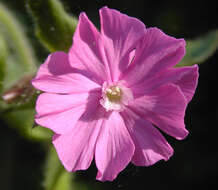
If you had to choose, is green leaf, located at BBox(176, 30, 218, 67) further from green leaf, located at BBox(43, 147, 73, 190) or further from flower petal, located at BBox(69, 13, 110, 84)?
green leaf, located at BBox(43, 147, 73, 190)

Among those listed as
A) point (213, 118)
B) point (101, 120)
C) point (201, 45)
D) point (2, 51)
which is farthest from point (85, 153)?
point (213, 118)

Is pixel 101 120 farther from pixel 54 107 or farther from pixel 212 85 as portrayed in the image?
pixel 212 85

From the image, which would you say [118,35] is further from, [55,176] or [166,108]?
[55,176]

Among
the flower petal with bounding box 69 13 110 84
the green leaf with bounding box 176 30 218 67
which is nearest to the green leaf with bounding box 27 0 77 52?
the flower petal with bounding box 69 13 110 84

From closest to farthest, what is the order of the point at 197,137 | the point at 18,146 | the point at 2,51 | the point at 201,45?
the point at 2,51 → the point at 201,45 → the point at 197,137 → the point at 18,146

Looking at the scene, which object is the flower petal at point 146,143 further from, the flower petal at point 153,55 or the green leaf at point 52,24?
the green leaf at point 52,24

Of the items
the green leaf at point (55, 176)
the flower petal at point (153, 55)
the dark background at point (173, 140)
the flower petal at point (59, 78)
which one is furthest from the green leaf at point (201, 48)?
the green leaf at point (55, 176)

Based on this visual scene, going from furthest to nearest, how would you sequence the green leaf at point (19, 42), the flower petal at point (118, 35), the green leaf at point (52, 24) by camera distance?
the green leaf at point (19, 42)
the green leaf at point (52, 24)
the flower petal at point (118, 35)
